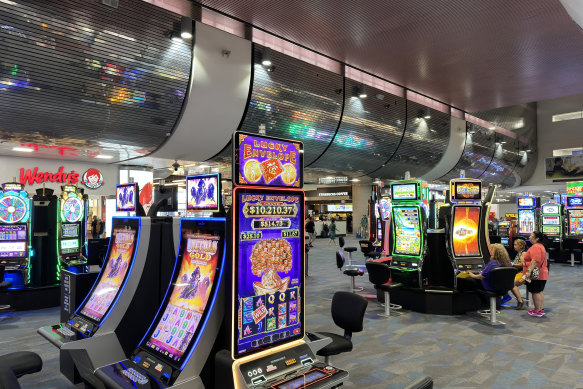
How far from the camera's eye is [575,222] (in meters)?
11.2

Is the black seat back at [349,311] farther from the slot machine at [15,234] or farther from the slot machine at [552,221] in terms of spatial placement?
the slot machine at [552,221]

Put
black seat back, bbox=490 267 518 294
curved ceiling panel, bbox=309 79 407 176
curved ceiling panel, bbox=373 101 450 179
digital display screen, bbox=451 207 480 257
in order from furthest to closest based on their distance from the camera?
curved ceiling panel, bbox=373 101 450 179 → curved ceiling panel, bbox=309 79 407 176 → digital display screen, bbox=451 207 480 257 → black seat back, bbox=490 267 518 294

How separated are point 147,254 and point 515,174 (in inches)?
685

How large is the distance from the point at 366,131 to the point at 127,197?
241 inches

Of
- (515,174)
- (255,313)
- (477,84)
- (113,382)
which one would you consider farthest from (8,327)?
(515,174)

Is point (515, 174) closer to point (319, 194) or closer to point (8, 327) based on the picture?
point (319, 194)

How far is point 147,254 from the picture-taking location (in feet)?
10.1

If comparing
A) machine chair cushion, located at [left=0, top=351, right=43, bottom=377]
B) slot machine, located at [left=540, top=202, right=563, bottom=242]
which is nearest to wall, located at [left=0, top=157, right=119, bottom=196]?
machine chair cushion, located at [left=0, top=351, right=43, bottom=377]

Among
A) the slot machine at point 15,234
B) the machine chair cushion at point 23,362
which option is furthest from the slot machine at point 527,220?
the machine chair cushion at point 23,362

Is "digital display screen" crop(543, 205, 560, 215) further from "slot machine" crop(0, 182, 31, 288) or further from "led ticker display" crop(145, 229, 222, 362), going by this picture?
"slot machine" crop(0, 182, 31, 288)

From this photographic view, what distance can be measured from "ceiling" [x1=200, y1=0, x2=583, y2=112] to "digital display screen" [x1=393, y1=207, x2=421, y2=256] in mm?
2575

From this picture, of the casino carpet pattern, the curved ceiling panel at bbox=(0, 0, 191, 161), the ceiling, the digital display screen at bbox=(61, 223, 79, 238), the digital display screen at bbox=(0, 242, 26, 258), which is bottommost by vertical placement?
the casino carpet pattern

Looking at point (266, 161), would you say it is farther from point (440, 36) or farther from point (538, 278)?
point (538, 278)

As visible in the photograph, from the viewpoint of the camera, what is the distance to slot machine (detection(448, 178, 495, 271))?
607 cm
